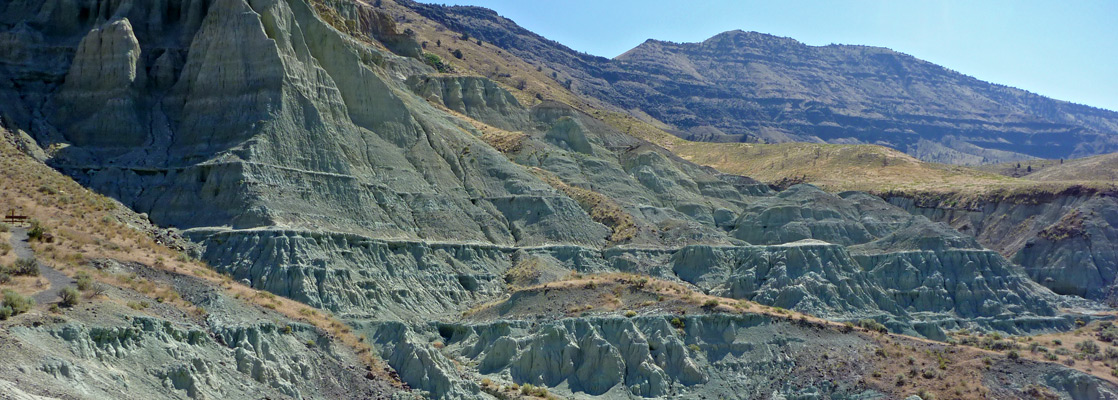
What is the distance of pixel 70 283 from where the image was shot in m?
36.1

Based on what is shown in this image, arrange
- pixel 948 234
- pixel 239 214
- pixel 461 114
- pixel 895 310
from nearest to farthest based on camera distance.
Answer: pixel 239 214 → pixel 895 310 → pixel 948 234 → pixel 461 114

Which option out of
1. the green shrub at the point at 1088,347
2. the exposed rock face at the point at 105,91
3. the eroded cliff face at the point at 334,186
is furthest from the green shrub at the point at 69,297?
the green shrub at the point at 1088,347

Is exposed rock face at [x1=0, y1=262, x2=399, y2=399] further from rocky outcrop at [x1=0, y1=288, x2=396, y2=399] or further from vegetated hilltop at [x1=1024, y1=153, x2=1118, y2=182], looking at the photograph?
vegetated hilltop at [x1=1024, y1=153, x2=1118, y2=182]

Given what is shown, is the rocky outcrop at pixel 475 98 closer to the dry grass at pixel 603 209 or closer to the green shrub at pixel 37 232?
the dry grass at pixel 603 209

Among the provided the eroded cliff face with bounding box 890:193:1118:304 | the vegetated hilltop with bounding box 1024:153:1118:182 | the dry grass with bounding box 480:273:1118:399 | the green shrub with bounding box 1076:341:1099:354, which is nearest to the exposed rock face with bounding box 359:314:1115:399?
the dry grass with bounding box 480:273:1118:399

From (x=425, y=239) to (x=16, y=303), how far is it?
29.5m

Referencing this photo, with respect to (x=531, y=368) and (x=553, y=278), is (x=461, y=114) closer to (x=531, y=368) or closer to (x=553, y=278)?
(x=553, y=278)

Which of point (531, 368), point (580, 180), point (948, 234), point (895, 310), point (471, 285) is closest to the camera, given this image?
Answer: point (531, 368)

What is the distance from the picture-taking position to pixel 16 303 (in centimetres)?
3131

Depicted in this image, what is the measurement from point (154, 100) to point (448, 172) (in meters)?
19.4

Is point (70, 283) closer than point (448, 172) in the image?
Yes

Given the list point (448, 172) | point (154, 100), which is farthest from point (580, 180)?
point (154, 100)

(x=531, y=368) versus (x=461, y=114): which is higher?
(x=461, y=114)

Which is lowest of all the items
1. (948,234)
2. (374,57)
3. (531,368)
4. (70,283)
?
(531,368)
